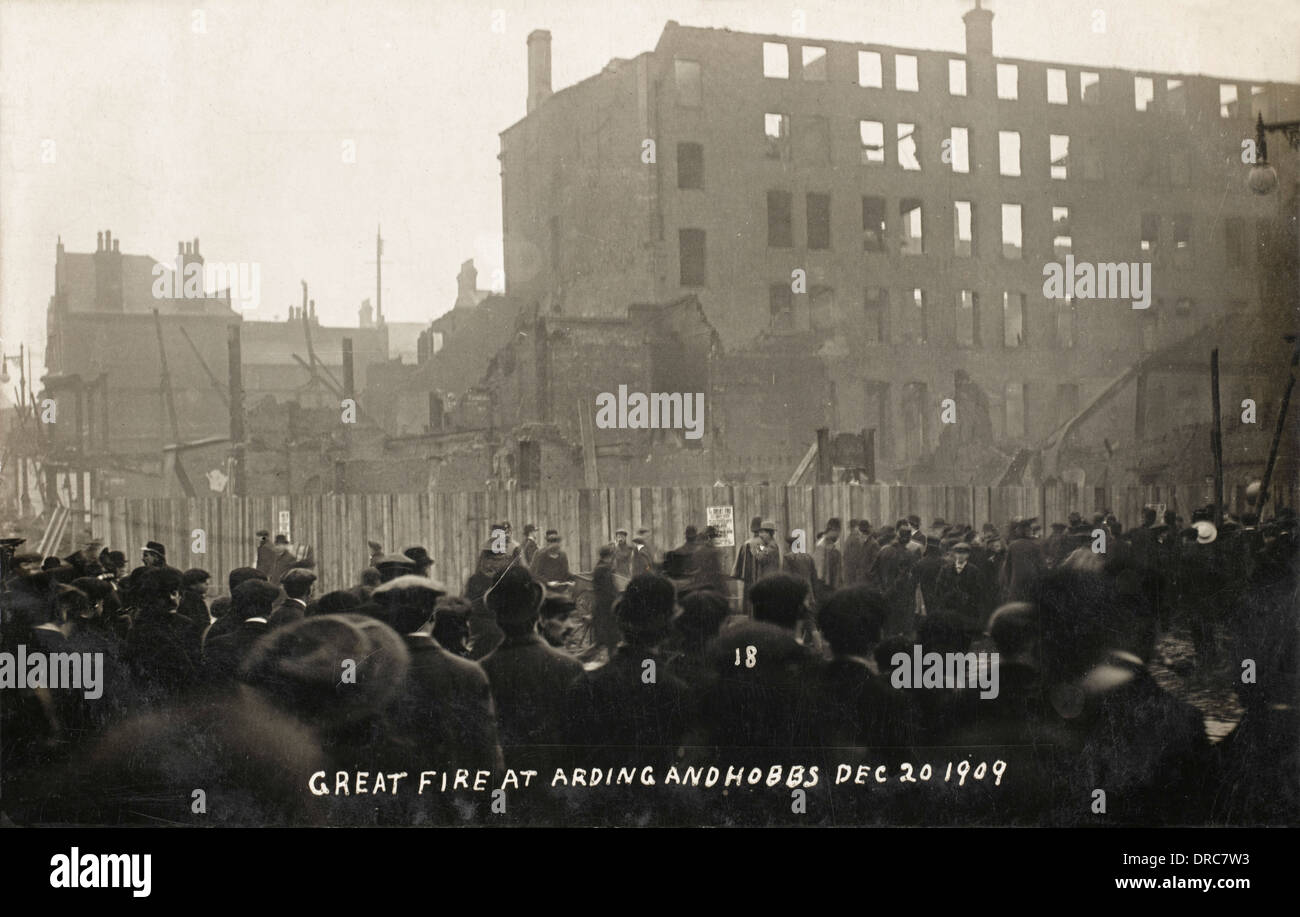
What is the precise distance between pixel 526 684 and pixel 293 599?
1.67 m


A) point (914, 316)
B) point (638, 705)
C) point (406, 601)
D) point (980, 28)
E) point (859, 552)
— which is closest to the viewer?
point (638, 705)

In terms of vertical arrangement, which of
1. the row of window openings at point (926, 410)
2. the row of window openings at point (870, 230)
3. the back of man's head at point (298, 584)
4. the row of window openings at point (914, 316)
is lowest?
the back of man's head at point (298, 584)

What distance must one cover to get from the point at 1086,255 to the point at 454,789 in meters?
5.68

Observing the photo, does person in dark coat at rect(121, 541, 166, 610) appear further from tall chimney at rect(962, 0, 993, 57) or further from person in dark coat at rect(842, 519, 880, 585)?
tall chimney at rect(962, 0, 993, 57)

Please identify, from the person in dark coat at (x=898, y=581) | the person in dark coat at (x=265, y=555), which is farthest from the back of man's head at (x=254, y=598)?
the person in dark coat at (x=898, y=581)

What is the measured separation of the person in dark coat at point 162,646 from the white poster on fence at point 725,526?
11.6 feet

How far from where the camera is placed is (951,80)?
8336 millimetres

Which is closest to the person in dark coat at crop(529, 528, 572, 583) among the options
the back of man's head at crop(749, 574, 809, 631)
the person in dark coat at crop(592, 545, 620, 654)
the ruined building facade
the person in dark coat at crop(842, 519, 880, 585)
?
the person in dark coat at crop(592, 545, 620, 654)

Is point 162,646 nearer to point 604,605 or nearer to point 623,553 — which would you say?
point 604,605

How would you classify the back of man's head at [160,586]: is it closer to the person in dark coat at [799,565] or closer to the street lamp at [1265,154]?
the person in dark coat at [799,565]

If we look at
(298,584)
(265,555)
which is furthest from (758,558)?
(265,555)

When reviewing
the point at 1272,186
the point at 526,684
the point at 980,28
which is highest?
the point at 980,28

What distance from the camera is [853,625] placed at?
716cm

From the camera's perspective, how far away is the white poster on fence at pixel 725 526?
25.2 ft
